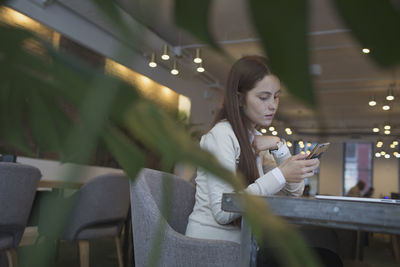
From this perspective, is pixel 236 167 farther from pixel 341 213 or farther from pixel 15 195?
pixel 15 195

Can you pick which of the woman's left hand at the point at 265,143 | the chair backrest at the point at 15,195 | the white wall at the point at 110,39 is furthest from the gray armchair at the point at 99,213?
the woman's left hand at the point at 265,143

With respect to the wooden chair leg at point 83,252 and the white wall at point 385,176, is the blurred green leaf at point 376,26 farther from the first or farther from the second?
the white wall at point 385,176

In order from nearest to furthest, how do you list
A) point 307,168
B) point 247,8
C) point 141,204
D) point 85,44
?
point 247,8 → point 141,204 → point 307,168 → point 85,44

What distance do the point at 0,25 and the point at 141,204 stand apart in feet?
3.26

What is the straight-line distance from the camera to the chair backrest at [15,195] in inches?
76.3

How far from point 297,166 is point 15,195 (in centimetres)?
139

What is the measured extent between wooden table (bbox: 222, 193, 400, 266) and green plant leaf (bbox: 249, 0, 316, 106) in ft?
1.97

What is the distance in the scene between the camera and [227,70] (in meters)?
0.23

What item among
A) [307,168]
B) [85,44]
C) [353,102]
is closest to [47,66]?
[307,168]

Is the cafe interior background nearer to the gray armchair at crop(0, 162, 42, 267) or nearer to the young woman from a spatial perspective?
the young woman

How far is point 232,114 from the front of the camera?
53.4 inches

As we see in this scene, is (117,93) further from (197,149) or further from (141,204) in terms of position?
(141,204)

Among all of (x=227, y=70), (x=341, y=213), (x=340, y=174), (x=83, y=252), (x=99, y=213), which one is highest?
(x=340, y=174)

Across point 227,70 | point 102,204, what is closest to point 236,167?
point 227,70
